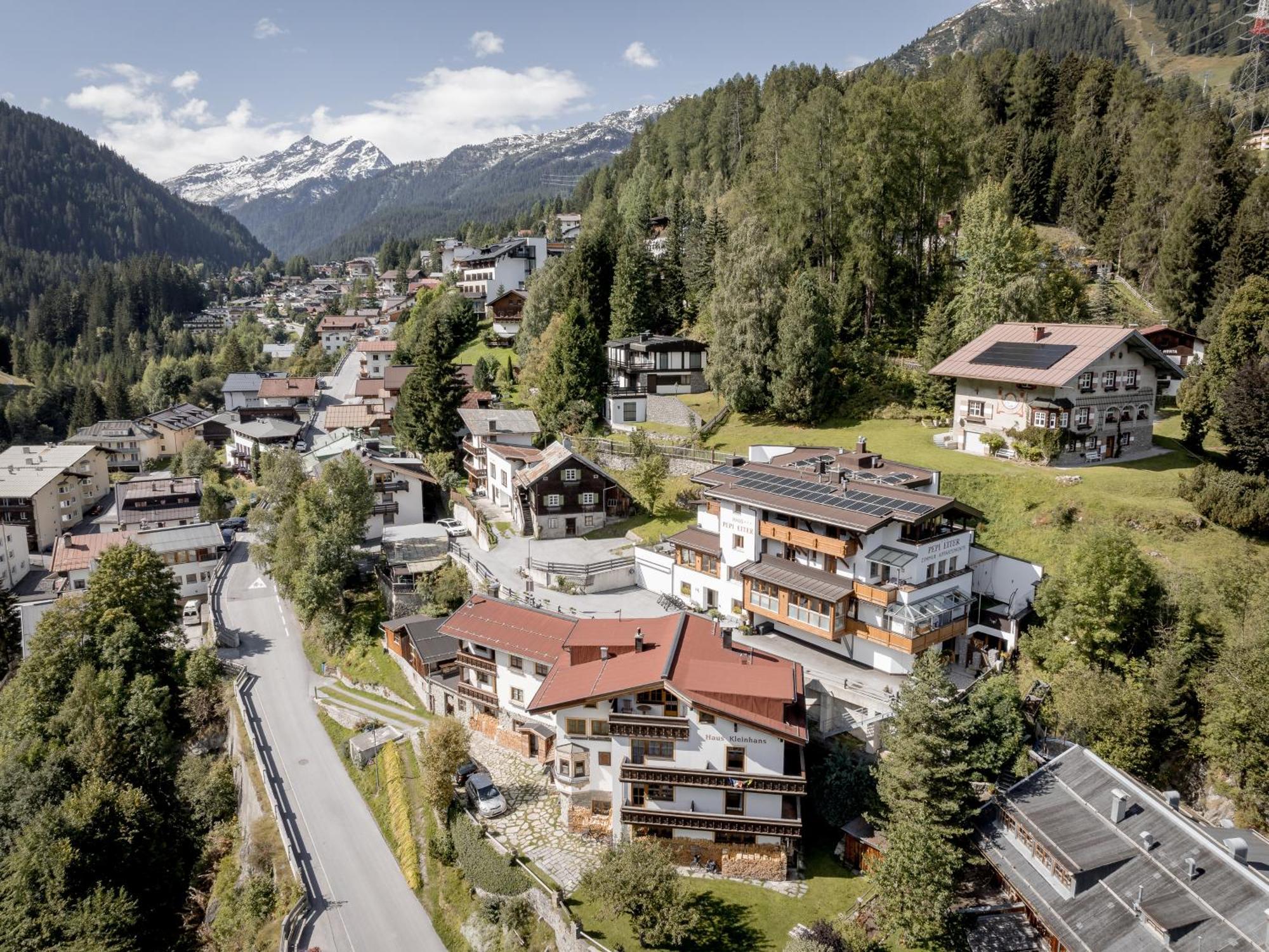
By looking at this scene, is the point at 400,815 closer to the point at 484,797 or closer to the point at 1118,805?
the point at 484,797

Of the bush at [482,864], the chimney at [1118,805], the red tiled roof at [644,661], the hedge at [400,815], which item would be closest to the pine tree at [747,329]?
the red tiled roof at [644,661]

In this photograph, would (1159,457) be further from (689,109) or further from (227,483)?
(689,109)

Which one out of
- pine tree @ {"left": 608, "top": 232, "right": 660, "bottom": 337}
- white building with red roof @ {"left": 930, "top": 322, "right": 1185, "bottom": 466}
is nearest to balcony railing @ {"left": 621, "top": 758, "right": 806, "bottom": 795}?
white building with red roof @ {"left": 930, "top": 322, "right": 1185, "bottom": 466}

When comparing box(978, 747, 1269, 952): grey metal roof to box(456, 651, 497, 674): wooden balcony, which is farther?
box(456, 651, 497, 674): wooden balcony

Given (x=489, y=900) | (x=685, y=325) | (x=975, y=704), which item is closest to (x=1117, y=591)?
(x=975, y=704)

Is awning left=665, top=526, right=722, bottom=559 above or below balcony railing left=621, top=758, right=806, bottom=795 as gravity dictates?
above

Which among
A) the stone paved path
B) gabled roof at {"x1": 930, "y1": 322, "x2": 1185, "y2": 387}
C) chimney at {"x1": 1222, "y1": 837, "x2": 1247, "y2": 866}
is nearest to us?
chimney at {"x1": 1222, "y1": 837, "x2": 1247, "y2": 866}

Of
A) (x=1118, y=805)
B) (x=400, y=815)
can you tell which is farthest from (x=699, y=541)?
(x=1118, y=805)

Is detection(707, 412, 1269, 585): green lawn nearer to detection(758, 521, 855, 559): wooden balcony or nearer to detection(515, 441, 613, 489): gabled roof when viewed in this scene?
detection(758, 521, 855, 559): wooden balcony
